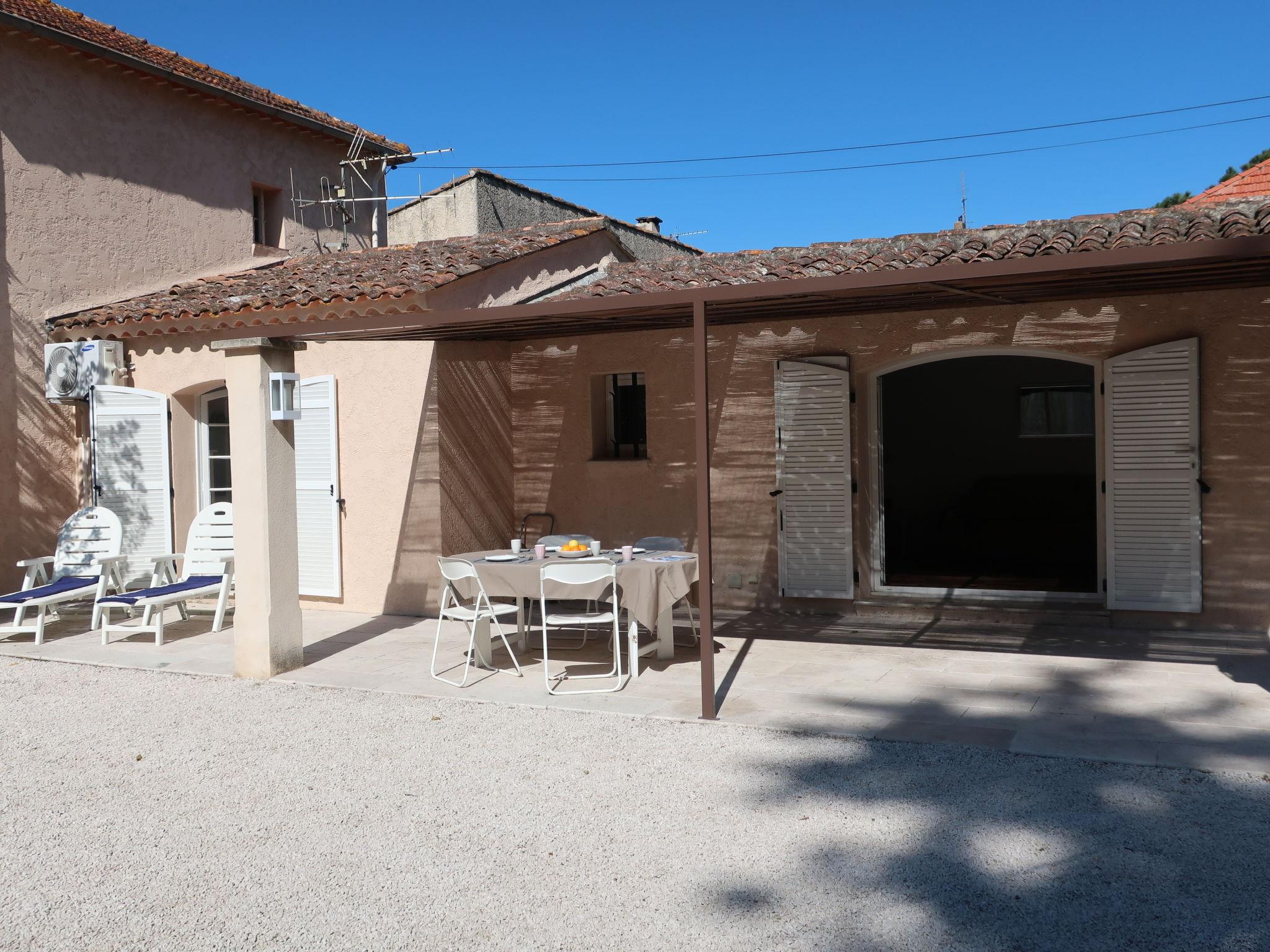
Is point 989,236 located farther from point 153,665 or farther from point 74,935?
point 74,935

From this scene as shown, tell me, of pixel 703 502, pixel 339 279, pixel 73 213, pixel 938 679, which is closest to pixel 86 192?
pixel 73 213

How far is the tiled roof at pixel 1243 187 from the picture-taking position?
10984mm

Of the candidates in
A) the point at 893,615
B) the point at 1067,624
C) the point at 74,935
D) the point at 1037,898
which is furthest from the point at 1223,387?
A: the point at 74,935

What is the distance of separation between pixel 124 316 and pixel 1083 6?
48.3ft

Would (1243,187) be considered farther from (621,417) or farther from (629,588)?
(629,588)

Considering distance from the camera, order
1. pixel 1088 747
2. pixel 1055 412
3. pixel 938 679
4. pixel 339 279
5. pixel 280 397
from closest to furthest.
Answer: pixel 1088 747
pixel 938 679
pixel 280 397
pixel 339 279
pixel 1055 412

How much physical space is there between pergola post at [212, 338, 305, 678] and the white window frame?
3.91 meters

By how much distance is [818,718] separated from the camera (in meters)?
5.77

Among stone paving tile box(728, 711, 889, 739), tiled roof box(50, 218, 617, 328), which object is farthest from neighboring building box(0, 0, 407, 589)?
stone paving tile box(728, 711, 889, 739)

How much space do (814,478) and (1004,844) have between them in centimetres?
528

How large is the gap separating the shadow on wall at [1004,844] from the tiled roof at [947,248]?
3.13 m

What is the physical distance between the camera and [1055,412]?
44.1 ft

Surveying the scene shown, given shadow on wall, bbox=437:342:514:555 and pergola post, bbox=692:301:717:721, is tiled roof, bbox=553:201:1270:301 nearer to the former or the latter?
shadow on wall, bbox=437:342:514:555

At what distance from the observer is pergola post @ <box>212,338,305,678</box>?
7023 mm
